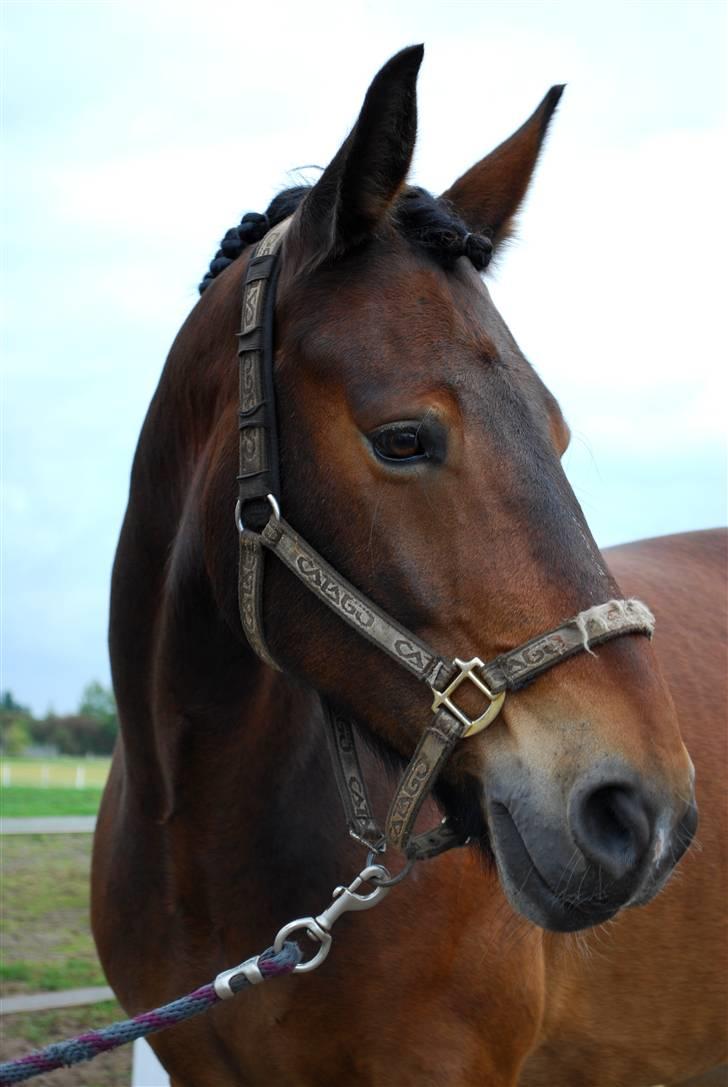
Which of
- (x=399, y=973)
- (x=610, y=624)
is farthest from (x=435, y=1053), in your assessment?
(x=610, y=624)

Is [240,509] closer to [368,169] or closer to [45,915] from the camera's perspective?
[368,169]

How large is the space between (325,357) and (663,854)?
1.24 metres

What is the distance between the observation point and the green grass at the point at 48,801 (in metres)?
11.2

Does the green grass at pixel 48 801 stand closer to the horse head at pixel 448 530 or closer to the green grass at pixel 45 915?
the green grass at pixel 45 915

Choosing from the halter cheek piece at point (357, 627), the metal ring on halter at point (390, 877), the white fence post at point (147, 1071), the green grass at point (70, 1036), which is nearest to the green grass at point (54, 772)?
the green grass at point (70, 1036)

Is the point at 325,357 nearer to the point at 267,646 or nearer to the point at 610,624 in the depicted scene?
the point at 267,646

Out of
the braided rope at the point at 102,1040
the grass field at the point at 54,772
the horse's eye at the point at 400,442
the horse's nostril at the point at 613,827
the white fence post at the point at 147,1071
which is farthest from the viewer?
the grass field at the point at 54,772

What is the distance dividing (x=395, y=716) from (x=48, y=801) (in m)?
12.5

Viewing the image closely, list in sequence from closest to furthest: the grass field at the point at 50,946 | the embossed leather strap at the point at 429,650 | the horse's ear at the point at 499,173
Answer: the embossed leather strap at the point at 429,650 < the horse's ear at the point at 499,173 < the grass field at the point at 50,946

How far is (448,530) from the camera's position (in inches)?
89.7

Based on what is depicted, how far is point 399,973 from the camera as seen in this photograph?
2857 mm

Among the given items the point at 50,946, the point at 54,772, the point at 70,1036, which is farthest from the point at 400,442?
the point at 54,772

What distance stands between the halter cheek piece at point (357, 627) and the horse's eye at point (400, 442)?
27cm

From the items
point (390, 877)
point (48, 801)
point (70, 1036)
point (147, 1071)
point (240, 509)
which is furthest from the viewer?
point (48, 801)
